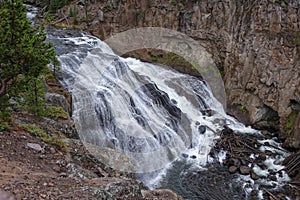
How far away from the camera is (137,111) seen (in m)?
17.3

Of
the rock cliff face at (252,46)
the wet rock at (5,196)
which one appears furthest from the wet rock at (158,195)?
the rock cliff face at (252,46)

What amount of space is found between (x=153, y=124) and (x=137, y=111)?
4.01ft

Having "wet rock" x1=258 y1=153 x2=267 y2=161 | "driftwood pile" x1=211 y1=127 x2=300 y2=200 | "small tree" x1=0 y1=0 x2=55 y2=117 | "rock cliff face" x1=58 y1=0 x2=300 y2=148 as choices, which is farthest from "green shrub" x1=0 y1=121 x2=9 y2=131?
"rock cliff face" x1=58 y1=0 x2=300 y2=148

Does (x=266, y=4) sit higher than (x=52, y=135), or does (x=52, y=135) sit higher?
(x=266, y=4)

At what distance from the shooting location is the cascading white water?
15086 mm

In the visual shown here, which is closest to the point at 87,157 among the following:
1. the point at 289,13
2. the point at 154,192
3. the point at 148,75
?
the point at 154,192

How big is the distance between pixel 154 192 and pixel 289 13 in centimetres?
1438

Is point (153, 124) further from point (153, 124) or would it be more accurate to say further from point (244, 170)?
point (244, 170)

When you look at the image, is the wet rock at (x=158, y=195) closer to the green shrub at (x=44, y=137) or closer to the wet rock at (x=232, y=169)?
the green shrub at (x=44, y=137)

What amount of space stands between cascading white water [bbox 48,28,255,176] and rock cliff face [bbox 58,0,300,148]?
168cm

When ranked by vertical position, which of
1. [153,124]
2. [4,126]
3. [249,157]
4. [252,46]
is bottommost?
[249,157]

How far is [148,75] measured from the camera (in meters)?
21.9

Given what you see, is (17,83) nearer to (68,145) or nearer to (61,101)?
(68,145)

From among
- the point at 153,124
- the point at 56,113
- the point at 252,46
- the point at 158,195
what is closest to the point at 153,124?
the point at 153,124
